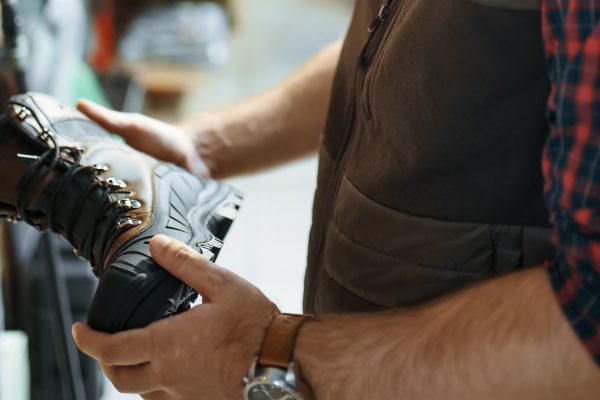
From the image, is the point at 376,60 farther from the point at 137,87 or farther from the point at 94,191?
the point at 137,87

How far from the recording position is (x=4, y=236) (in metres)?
1.48

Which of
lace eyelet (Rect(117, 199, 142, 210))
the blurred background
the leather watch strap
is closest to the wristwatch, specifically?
the leather watch strap

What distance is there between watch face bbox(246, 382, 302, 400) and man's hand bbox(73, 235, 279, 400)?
1 centimetres

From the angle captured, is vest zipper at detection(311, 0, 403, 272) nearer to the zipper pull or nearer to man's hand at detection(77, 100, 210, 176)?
the zipper pull

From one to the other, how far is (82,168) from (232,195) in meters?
0.18

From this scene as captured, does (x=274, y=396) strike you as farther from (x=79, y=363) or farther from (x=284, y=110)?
(x=79, y=363)

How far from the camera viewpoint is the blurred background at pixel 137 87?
4.90 ft

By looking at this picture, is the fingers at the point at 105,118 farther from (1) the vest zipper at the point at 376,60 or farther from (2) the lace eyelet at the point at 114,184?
(1) the vest zipper at the point at 376,60

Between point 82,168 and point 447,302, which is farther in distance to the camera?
point 82,168

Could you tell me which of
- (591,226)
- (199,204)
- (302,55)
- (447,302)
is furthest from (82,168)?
(302,55)

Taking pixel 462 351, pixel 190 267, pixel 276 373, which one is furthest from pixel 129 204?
pixel 462 351

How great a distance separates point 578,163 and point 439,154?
19 centimetres

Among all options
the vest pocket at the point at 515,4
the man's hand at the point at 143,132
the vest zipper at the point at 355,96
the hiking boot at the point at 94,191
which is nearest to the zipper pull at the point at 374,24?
Result: the vest zipper at the point at 355,96

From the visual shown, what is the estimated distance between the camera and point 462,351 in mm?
617
